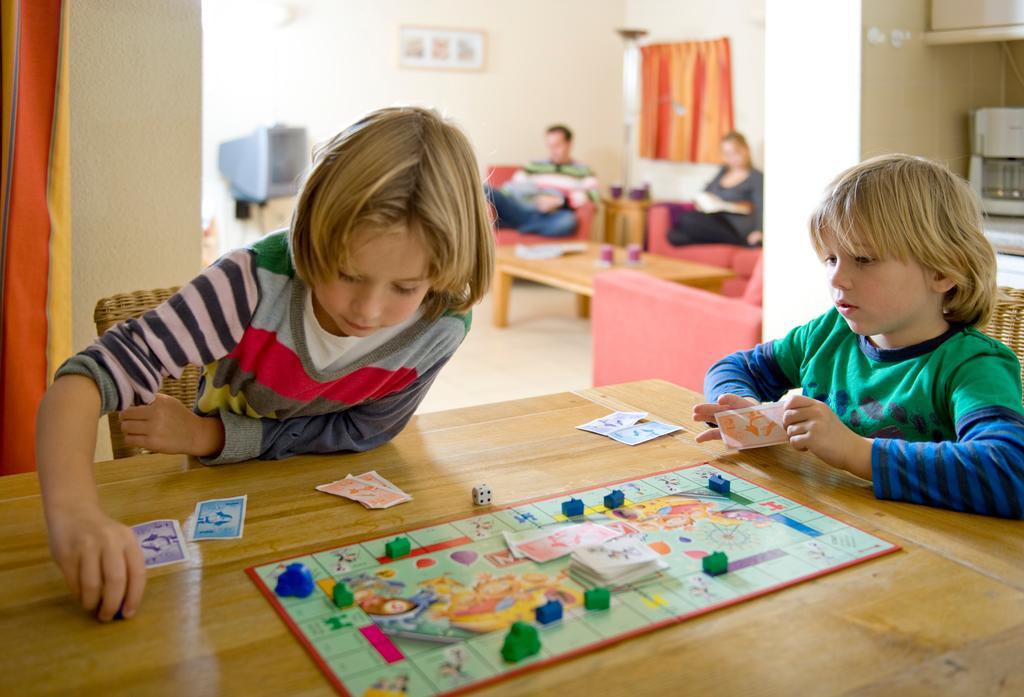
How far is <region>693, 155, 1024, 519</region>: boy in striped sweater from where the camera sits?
132cm

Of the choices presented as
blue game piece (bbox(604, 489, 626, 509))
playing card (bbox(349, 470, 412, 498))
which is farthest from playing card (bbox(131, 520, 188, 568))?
blue game piece (bbox(604, 489, 626, 509))

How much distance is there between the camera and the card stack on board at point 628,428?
1468 millimetres

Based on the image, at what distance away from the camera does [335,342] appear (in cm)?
138

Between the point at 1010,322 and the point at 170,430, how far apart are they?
1277mm

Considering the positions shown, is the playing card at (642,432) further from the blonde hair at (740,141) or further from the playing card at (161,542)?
the blonde hair at (740,141)

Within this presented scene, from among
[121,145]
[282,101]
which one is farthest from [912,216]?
[282,101]

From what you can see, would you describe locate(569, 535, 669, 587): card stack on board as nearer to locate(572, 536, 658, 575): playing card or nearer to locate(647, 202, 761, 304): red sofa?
locate(572, 536, 658, 575): playing card

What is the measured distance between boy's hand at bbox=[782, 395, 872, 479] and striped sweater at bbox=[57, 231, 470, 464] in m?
0.48

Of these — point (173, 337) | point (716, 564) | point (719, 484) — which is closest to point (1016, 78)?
point (719, 484)

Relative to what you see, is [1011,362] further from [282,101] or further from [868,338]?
[282,101]

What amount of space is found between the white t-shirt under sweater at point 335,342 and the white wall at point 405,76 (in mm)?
5468

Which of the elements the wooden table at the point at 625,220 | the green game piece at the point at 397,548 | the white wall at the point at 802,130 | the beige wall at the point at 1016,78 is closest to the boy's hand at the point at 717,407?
the green game piece at the point at 397,548

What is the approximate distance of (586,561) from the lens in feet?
3.31

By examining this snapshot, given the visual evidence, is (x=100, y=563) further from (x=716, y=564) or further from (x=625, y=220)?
(x=625, y=220)
